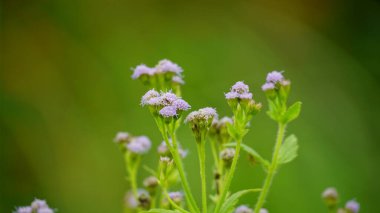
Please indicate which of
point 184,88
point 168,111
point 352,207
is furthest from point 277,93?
point 184,88

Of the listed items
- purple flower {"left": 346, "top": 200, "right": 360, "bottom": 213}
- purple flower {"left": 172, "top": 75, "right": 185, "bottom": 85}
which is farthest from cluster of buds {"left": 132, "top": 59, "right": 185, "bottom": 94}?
purple flower {"left": 346, "top": 200, "right": 360, "bottom": 213}

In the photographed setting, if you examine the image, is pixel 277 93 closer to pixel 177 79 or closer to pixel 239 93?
pixel 239 93

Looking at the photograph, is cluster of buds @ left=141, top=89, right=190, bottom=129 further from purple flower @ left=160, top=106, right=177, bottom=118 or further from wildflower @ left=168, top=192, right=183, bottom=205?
wildflower @ left=168, top=192, right=183, bottom=205

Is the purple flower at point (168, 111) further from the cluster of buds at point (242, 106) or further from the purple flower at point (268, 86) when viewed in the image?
the purple flower at point (268, 86)

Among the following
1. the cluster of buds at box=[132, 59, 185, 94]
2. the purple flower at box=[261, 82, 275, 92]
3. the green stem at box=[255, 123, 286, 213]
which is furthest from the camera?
the cluster of buds at box=[132, 59, 185, 94]

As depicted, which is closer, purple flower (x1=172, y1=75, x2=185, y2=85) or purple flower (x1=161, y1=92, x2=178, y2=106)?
purple flower (x1=161, y1=92, x2=178, y2=106)
